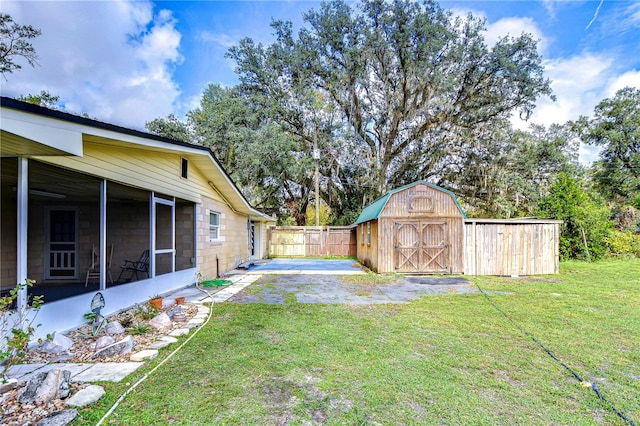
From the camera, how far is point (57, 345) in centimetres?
328

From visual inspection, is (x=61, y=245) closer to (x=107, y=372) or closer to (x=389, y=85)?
(x=107, y=372)

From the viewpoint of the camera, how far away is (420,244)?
9766 millimetres

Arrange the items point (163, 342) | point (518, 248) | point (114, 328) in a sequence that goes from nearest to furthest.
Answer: point (163, 342) → point (114, 328) → point (518, 248)

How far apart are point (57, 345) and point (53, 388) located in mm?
1271

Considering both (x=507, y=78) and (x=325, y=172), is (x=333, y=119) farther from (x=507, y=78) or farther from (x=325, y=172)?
(x=507, y=78)

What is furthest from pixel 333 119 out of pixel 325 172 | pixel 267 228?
pixel 267 228

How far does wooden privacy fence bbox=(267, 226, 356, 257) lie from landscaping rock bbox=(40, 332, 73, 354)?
1343 centimetres

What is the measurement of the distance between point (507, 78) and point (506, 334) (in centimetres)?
1660

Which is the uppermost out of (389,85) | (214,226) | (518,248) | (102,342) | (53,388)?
(389,85)

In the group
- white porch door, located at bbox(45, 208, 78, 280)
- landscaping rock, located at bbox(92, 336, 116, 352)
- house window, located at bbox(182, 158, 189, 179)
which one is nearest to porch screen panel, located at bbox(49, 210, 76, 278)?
white porch door, located at bbox(45, 208, 78, 280)

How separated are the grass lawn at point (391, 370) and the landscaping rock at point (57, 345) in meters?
1.22

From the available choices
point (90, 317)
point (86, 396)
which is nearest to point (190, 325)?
point (90, 317)

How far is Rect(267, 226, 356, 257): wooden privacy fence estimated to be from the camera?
1686cm

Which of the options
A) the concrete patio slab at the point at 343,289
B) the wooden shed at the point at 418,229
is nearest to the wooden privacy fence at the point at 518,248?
the wooden shed at the point at 418,229
